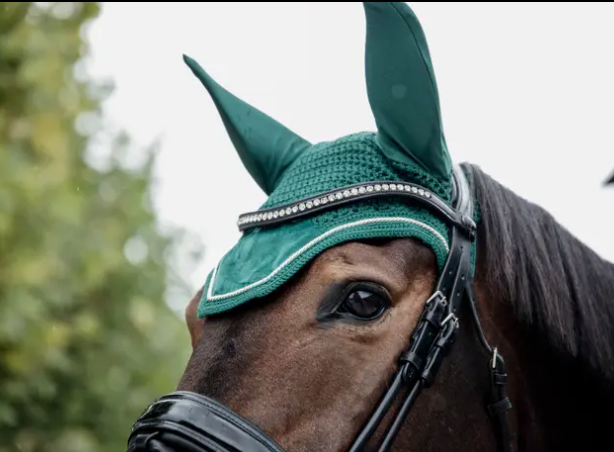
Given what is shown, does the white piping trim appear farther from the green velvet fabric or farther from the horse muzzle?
the horse muzzle

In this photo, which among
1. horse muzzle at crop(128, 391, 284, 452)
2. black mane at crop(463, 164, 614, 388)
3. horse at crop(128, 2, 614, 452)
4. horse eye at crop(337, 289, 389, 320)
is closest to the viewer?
horse muzzle at crop(128, 391, 284, 452)

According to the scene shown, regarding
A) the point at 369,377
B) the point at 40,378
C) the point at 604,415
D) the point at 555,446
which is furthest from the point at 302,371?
the point at 40,378

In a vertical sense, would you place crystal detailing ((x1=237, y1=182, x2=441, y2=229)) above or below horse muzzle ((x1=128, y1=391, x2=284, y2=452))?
above

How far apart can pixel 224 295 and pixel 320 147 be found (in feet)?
2.01

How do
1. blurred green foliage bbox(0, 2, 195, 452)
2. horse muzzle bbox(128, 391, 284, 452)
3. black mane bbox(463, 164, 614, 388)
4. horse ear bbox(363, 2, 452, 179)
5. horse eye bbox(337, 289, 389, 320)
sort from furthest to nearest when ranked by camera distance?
blurred green foliage bbox(0, 2, 195, 452) < black mane bbox(463, 164, 614, 388) < horse ear bbox(363, 2, 452, 179) < horse eye bbox(337, 289, 389, 320) < horse muzzle bbox(128, 391, 284, 452)

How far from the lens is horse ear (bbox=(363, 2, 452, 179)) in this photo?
1971mm

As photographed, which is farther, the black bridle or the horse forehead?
the horse forehead

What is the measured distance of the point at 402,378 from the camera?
6.02 feet

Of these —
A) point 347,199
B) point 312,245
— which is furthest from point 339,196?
point 312,245

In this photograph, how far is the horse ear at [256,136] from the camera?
2.53m

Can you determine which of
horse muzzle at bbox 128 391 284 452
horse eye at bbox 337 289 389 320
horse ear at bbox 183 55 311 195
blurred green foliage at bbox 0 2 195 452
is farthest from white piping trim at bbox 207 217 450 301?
blurred green foliage at bbox 0 2 195 452

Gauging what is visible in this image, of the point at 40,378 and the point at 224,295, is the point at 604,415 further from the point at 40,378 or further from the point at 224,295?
the point at 40,378

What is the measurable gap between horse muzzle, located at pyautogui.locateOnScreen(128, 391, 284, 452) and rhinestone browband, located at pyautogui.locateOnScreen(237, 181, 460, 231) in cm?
59

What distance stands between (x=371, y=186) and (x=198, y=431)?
32.2 inches
